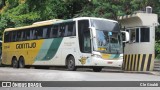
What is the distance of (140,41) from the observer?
25609 millimetres

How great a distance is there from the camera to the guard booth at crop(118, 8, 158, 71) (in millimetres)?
24891

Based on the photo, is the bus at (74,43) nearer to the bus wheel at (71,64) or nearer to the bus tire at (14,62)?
the bus wheel at (71,64)

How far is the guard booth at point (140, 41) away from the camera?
2489 centimetres

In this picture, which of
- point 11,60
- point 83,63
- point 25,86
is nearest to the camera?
point 25,86

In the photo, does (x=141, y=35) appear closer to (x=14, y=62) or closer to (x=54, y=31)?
(x=54, y=31)

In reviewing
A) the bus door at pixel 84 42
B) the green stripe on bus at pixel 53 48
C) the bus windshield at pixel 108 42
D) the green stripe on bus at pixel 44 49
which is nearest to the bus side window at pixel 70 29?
the bus door at pixel 84 42

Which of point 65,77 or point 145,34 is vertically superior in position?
point 145,34

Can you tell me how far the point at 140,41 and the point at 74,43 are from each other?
13.6 feet

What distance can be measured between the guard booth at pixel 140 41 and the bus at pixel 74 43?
164cm

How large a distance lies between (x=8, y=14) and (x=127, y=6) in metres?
11.6

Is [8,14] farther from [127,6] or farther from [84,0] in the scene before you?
[127,6]

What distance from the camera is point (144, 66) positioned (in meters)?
24.9

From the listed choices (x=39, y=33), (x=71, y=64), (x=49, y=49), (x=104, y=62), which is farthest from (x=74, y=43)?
(x=39, y=33)

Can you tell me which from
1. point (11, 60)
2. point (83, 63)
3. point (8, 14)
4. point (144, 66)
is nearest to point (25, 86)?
point (83, 63)
